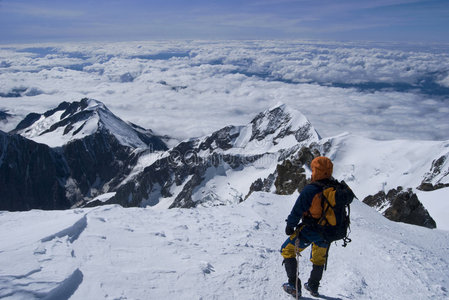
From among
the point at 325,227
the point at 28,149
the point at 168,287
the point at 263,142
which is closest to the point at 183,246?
the point at 168,287

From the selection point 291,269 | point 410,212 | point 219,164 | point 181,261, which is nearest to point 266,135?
point 219,164

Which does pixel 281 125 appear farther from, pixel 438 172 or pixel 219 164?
pixel 438 172

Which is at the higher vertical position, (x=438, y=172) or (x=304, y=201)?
(x=304, y=201)

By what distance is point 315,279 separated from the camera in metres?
7.33

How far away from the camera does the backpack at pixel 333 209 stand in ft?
21.0

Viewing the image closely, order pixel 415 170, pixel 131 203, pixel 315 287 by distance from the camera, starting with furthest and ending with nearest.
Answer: pixel 131 203, pixel 415 170, pixel 315 287

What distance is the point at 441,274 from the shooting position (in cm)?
921

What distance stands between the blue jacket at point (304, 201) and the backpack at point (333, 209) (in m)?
0.12

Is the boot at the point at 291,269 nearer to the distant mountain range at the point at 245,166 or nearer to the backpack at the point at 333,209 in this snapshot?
the backpack at the point at 333,209

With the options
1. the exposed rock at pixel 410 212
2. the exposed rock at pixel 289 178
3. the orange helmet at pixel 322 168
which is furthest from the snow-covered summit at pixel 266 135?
the orange helmet at pixel 322 168

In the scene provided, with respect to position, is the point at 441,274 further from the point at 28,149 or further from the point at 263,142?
the point at 28,149

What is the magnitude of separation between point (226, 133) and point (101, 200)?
3350 inches

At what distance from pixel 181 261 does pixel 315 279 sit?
154 inches

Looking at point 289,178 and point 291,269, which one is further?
point 289,178
